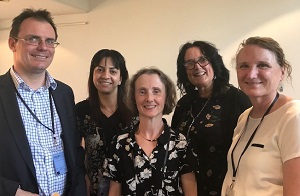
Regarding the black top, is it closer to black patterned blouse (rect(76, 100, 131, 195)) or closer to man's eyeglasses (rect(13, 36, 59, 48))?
black patterned blouse (rect(76, 100, 131, 195))

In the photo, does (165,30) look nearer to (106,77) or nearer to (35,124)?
(106,77)

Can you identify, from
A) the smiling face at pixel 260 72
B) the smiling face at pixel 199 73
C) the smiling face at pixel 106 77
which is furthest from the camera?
the smiling face at pixel 106 77

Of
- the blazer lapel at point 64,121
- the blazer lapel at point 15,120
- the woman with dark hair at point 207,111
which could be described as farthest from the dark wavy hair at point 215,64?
the blazer lapel at point 15,120

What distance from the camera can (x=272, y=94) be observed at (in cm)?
156

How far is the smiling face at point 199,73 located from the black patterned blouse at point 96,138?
22.5 inches

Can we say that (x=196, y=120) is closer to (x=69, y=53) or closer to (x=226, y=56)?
(x=226, y=56)

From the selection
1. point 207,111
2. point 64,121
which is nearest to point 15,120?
point 64,121

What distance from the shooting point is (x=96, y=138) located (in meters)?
2.24

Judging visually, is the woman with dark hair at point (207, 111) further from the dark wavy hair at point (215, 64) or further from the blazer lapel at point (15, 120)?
the blazer lapel at point (15, 120)

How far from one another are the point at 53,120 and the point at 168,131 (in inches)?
27.0

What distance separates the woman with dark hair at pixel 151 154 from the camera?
5.81 feet

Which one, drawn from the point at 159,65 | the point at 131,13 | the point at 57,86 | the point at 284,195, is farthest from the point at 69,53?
the point at 284,195

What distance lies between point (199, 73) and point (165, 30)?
203cm

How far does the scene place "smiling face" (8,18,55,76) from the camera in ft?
5.86
